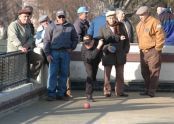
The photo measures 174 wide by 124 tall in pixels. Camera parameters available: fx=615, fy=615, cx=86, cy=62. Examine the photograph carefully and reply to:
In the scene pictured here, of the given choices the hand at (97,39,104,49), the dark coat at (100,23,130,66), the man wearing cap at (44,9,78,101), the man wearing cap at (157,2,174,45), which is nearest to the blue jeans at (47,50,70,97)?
the man wearing cap at (44,9,78,101)

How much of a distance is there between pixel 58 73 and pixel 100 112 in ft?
6.24

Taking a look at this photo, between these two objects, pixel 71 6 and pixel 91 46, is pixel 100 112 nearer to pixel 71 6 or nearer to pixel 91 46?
pixel 91 46

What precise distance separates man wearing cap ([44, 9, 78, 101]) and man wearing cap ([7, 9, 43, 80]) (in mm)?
311

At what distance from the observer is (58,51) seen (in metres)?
12.7

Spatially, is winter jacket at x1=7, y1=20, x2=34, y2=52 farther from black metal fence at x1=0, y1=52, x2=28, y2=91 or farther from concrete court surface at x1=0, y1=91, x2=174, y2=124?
concrete court surface at x1=0, y1=91, x2=174, y2=124

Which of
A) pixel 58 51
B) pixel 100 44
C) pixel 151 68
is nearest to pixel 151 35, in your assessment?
pixel 151 68

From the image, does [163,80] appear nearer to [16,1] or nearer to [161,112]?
[161,112]

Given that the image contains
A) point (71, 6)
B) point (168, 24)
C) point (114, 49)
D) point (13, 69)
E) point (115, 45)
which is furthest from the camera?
point (71, 6)

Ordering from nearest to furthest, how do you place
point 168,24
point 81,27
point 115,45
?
point 115,45 → point 81,27 → point 168,24

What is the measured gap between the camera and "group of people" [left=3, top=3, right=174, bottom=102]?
12.5 m

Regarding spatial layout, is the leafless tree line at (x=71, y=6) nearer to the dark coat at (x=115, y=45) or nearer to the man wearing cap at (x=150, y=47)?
the man wearing cap at (x=150, y=47)

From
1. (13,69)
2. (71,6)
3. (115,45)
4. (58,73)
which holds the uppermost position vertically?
(71,6)

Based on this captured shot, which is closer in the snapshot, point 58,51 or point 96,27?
point 58,51

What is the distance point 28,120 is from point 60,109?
4.16 ft
